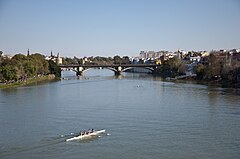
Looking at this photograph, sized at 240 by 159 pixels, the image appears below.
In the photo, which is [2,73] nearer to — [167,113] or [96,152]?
[167,113]

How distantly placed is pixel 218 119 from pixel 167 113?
8.61 ft

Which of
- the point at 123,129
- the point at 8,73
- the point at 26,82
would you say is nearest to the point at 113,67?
the point at 26,82

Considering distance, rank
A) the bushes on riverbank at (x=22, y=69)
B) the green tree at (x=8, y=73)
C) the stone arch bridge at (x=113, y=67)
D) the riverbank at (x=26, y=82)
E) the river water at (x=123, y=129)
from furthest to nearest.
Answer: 1. the stone arch bridge at (x=113, y=67)
2. the bushes on riverbank at (x=22, y=69)
3. the green tree at (x=8, y=73)
4. the riverbank at (x=26, y=82)
5. the river water at (x=123, y=129)

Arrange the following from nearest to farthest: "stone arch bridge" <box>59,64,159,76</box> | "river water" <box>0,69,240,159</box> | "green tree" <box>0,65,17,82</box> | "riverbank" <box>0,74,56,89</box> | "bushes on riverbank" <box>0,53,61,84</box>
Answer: "river water" <box>0,69,240,159</box>, "riverbank" <box>0,74,56,89</box>, "green tree" <box>0,65,17,82</box>, "bushes on riverbank" <box>0,53,61,84</box>, "stone arch bridge" <box>59,64,159,76</box>

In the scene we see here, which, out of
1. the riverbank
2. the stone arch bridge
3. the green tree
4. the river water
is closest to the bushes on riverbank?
the green tree

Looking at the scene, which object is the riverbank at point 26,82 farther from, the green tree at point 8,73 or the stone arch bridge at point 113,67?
the stone arch bridge at point 113,67

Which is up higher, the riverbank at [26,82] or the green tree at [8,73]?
the green tree at [8,73]

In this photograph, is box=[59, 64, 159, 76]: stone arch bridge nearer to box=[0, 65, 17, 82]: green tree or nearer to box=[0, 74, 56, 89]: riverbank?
box=[0, 74, 56, 89]: riverbank

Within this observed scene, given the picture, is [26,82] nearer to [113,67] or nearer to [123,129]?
[123,129]

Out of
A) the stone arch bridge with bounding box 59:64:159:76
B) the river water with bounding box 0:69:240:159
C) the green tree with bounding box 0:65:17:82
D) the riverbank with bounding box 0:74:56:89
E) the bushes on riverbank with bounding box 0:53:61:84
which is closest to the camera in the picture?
the river water with bounding box 0:69:240:159

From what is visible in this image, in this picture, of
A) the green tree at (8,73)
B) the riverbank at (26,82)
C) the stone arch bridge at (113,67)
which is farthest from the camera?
the stone arch bridge at (113,67)

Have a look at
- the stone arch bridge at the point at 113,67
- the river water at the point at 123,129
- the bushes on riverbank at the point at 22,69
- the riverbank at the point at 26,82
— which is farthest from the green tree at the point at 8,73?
the stone arch bridge at the point at 113,67

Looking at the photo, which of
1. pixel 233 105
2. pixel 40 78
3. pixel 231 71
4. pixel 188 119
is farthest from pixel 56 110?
pixel 40 78

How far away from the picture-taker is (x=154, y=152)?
34.3 feet
